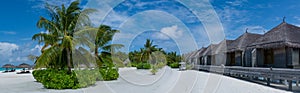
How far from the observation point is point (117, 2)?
11.4m

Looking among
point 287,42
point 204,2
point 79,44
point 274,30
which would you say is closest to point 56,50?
point 79,44

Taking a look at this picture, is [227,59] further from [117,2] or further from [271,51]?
[117,2]

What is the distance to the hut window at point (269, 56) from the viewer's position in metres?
15.3

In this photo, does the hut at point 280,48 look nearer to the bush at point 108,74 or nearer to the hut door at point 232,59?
the hut door at point 232,59

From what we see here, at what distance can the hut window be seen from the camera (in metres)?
15.3

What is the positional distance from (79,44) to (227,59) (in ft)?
50.8

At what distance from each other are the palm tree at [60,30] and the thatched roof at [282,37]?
10.6 meters

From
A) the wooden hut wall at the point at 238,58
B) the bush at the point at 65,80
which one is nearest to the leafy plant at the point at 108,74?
the bush at the point at 65,80

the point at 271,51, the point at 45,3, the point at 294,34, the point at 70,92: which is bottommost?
the point at 70,92

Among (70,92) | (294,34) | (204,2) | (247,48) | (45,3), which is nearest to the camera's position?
(70,92)

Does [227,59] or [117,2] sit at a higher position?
[117,2]

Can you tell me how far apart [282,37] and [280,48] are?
0.71 meters

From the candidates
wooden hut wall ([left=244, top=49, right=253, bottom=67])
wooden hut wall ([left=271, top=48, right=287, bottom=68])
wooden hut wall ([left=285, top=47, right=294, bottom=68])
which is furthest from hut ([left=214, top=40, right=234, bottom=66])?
wooden hut wall ([left=285, top=47, right=294, bottom=68])

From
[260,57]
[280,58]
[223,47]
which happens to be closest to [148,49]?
[223,47]
